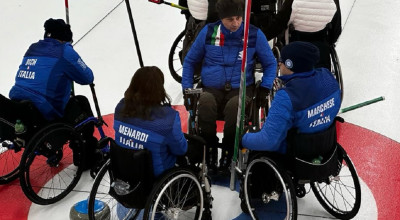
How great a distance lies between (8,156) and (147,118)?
203 cm

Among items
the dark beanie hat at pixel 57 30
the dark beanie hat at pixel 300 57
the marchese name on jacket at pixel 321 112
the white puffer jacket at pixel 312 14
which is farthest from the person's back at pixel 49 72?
the white puffer jacket at pixel 312 14

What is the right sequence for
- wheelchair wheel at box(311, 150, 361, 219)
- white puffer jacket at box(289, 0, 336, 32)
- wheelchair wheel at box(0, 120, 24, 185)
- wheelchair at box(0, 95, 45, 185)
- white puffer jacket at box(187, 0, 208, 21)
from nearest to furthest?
wheelchair wheel at box(311, 150, 361, 219) < wheelchair at box(0, 95, 45, 185) < wheelchair wheel at box(0, 120, 24, 185) < white puffer jacket at box(289, 0, 336, 32) < white puffer jacket at box(187, 0, 208, 21)

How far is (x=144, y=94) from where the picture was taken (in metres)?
2.40

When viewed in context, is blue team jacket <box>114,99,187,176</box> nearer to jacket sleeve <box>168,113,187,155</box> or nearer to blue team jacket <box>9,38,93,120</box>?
jacket sleeve <box>168,113,187,155</box>

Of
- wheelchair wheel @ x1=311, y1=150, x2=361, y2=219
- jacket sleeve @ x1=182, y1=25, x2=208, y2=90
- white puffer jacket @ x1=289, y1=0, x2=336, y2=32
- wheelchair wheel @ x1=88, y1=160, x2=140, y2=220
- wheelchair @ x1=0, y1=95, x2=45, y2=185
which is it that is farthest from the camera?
white puffer jacket @ x1=289, y1=0, x2=336, y2=32

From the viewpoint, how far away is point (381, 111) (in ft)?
13.9

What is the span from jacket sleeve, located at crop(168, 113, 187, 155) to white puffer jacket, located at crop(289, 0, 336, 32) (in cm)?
177

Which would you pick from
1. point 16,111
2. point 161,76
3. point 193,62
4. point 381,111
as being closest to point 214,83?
point 193,62

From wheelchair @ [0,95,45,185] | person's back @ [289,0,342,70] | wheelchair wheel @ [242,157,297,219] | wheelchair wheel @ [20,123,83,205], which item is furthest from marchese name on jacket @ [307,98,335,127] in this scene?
wheelchair @ [0,95,45,185]

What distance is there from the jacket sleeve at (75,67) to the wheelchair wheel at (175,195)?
1198 millimetres

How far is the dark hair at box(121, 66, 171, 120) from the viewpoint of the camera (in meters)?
2.40

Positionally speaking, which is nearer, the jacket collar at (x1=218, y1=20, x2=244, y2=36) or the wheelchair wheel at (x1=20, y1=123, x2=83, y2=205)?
the wheelchair wheel at (x1=20, y1=123, x2=83, y2=205)

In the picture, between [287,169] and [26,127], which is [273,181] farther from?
[26,127]

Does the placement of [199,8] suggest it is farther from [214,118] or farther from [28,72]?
[28,72]
